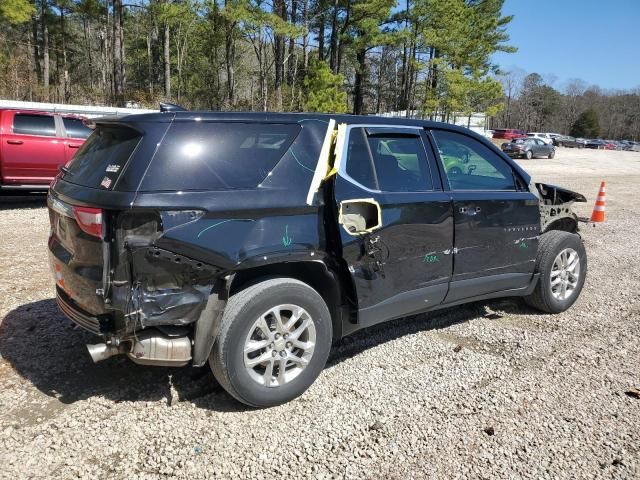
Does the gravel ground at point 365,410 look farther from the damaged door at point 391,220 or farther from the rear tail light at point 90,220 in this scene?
the rear tail light at point 90,220

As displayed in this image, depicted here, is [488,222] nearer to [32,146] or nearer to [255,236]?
[255,236]

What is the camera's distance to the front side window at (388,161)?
3.48m

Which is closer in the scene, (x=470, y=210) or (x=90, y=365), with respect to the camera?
(x=90, y=365)

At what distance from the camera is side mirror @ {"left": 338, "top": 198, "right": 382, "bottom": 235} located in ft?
10.8

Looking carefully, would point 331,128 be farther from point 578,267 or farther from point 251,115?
point 578,267

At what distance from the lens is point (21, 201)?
421 inches

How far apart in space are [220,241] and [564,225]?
3.95m

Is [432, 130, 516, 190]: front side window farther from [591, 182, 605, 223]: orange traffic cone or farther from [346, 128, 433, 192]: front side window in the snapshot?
[591, 182, 605, 223]: orange traffic cone

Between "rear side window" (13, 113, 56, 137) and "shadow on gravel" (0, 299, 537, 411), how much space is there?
621 cm

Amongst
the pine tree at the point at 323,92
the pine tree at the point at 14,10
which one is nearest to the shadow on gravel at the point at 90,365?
the pine tree at the point at 14,10

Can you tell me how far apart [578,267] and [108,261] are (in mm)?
4398

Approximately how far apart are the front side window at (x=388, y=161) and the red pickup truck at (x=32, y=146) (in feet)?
24.5

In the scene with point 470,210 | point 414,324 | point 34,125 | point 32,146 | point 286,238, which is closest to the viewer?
point 286,238

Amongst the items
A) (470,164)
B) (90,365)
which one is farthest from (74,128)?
(470,164)
